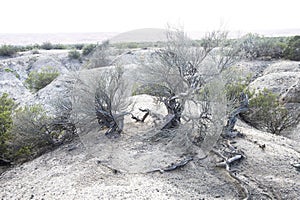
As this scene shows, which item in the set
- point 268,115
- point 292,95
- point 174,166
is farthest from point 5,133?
point 292,95

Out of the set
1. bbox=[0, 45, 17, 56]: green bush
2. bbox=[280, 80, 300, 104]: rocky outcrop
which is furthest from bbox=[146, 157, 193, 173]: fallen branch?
bbox=[0, 45, 17, 56]: green bush

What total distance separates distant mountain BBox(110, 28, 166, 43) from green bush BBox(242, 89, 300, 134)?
13.2 ft

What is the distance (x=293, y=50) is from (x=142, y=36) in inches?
639

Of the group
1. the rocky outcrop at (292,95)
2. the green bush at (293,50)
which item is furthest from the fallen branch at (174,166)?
the green bush at (293,50)

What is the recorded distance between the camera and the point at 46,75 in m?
15.0

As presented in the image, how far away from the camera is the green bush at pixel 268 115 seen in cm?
839

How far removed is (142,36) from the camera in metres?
5.91

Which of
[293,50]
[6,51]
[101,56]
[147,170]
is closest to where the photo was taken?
[147,170]

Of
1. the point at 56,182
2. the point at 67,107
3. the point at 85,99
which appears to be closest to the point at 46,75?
the point at 67,107

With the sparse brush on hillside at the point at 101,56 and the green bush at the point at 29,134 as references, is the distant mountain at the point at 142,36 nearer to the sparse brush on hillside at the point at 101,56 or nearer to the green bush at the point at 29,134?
the sparse brush on hillside at the point at 101,56

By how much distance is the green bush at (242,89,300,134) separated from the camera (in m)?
8.39

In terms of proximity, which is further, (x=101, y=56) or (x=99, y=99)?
(x=99, y=99)

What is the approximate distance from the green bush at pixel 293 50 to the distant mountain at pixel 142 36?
15.6 m

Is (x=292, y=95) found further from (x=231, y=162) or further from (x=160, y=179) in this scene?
(x=160, y=179)
